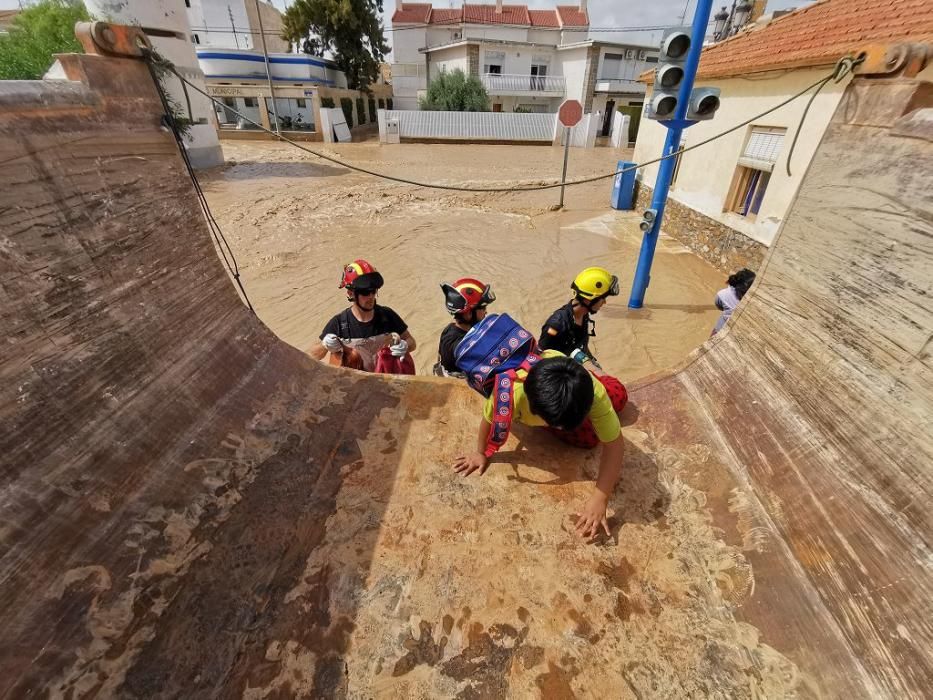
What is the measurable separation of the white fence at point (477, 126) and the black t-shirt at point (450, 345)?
85.8ft

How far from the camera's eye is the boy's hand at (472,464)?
7.00ft

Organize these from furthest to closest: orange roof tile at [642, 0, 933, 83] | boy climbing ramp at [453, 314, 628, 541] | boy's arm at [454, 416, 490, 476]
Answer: orange roof tile at [642, 0, 933, 83] < boy's arm at [454, 416, 490, 476] < boy climbing ramp at [453, 314, 628, 541]

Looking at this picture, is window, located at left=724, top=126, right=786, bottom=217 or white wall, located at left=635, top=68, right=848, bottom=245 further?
window, located at left=724, top=126, right=786, bottom=217

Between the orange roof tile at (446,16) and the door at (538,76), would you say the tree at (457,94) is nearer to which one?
the door at (538,76)

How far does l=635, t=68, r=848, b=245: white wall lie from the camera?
6.10 m

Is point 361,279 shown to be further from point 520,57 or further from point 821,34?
point 520,57

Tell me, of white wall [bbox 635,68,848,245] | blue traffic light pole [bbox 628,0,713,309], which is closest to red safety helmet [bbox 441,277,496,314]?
blue traffic light pole [bbox 628,0,713,309]

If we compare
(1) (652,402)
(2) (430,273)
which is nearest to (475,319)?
(1) (652,402)

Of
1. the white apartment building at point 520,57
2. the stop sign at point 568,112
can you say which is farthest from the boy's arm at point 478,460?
the white apartment building at point 520,57

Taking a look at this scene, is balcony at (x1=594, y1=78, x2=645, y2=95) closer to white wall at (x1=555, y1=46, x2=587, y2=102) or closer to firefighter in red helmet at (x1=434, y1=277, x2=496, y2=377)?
white wall at (x1=555, y1=46, x2=587, y2=102)

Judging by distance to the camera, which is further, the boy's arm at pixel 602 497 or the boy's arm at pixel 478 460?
the boy's arm at pixel 478 460

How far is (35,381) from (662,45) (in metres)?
5.41

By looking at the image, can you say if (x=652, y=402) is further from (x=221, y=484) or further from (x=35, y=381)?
(x=35, y=381)

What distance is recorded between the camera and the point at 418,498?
78.4 inches
